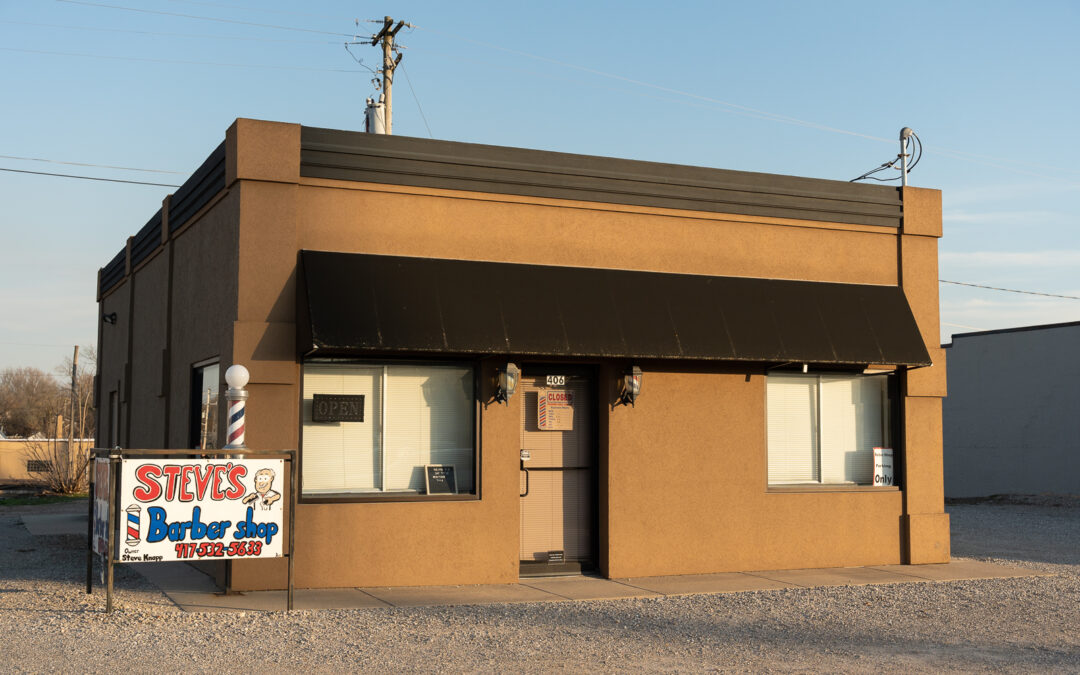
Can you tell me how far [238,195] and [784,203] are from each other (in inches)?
260

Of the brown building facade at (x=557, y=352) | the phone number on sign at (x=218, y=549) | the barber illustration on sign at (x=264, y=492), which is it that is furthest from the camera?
the brown building facade at (x=557, y=352)

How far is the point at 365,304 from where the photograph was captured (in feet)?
36.0

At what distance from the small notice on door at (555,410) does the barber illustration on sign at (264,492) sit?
3352 mm

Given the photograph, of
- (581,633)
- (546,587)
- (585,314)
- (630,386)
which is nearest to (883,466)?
(630,386)

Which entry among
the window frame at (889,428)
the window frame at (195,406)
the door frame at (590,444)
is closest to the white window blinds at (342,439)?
the door frame at (590,444)

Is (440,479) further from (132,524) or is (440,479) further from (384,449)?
(132,524)

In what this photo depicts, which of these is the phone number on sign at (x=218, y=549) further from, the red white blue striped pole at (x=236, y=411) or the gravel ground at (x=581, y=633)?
the red white blue striped pole at (x=236, y=411)

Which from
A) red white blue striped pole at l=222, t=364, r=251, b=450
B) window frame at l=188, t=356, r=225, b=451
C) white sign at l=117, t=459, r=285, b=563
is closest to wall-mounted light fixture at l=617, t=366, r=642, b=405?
white sign at l=117, t=459, r=285, b=563

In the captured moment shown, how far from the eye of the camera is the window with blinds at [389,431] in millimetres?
11312

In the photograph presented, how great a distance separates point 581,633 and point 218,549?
3.44 metres

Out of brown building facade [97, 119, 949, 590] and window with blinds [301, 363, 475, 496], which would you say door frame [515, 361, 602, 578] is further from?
window with blinds [301, 363, 475, 496]

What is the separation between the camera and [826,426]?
1347 cm

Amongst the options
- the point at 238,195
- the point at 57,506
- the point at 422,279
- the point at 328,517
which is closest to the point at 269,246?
the point at 238,195

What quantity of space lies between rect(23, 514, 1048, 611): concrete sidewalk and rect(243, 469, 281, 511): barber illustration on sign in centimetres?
97
